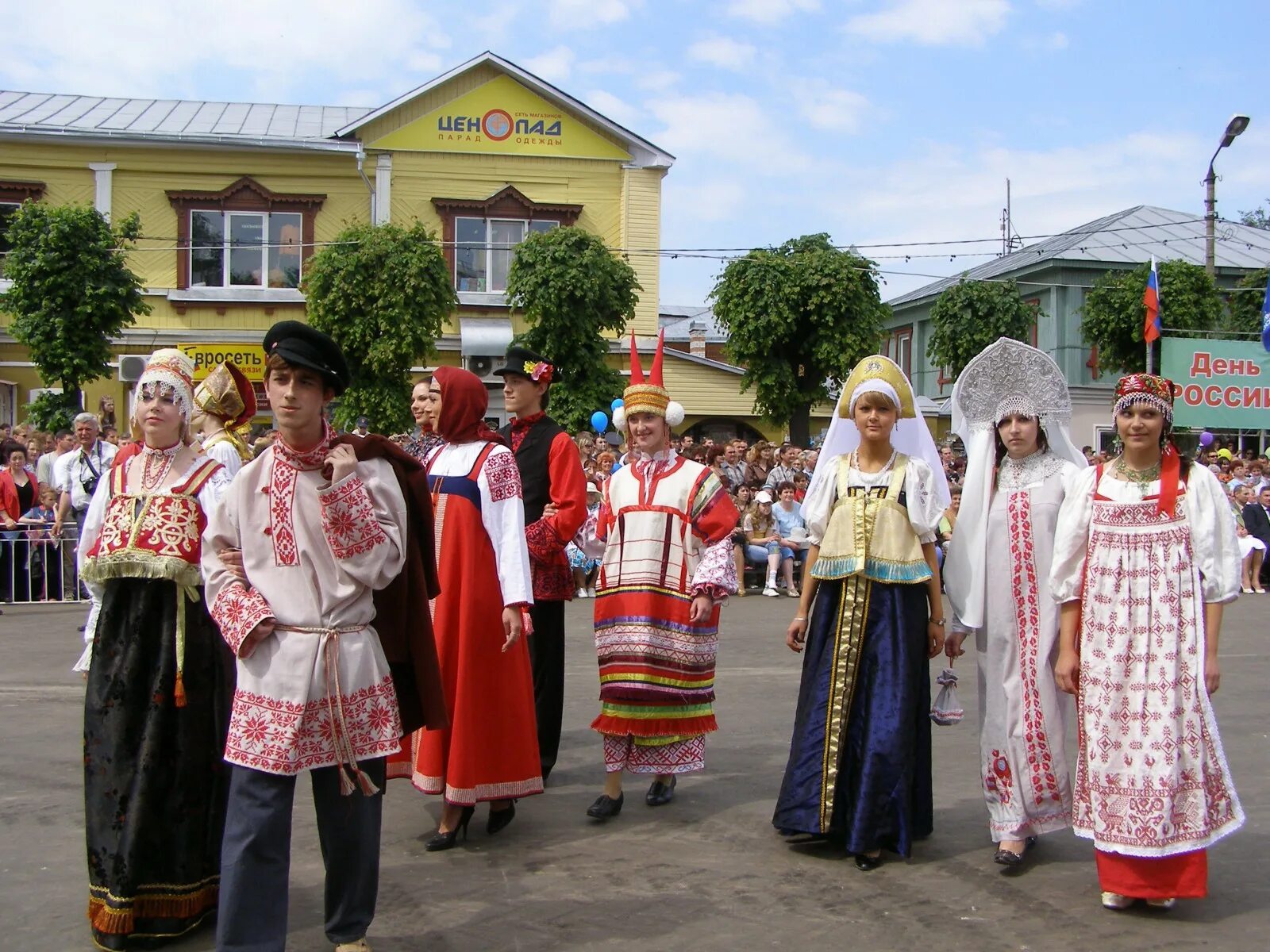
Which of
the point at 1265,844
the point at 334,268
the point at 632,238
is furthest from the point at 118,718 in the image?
the point at 632,238

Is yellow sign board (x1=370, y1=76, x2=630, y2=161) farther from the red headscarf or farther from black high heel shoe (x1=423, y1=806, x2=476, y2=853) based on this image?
black high heel shoe (x1=423, y1=806, x2=476, y2=853)

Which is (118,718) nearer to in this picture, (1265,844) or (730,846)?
(730,846)

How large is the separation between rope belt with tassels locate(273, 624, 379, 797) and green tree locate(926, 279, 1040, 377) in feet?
93.6

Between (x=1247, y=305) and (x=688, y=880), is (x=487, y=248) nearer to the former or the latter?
(x=1247, y=305)

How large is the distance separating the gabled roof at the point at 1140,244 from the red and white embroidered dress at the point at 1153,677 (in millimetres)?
32510

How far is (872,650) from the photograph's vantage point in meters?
5.13

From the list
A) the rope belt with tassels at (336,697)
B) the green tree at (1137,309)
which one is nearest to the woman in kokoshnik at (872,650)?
the rope belt with tassels at (336,697)

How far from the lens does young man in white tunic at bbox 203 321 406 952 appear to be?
3.50 meters

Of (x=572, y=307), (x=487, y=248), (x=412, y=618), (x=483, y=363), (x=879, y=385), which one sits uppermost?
(x=487, y=248)

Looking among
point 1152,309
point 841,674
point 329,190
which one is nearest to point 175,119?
point 329,190

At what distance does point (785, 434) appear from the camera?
101ft

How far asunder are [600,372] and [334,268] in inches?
206

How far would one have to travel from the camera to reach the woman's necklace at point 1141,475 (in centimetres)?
469

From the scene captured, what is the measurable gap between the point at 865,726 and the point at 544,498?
1974 millimetres
